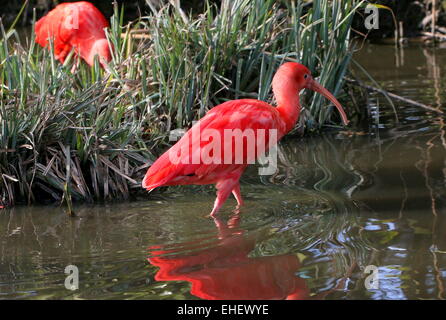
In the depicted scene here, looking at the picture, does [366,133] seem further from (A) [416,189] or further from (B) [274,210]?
(B) [274,210]

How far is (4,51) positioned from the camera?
6.48 m

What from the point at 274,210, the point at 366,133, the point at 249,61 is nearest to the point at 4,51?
the point at 249,61

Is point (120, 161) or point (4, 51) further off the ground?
point (4, 51)

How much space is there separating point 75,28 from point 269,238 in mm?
4451

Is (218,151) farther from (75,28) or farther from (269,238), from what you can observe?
(75,28)

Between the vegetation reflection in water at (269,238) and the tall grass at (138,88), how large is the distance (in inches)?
11.0

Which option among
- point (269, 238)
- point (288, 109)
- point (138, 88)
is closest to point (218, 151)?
point (288, 109)

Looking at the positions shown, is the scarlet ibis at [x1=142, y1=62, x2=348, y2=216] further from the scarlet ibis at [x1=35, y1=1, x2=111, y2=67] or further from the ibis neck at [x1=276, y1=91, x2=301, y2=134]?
the scarlet ibis at [x1=35, y1=1, x2=111, y2=67]

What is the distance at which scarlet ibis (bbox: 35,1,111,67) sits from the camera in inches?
341

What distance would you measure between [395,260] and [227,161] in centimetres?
141

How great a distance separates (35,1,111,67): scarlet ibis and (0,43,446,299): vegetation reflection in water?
2.79 m

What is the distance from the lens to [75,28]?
869 centimetres

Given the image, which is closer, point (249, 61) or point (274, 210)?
point (274, 210)
